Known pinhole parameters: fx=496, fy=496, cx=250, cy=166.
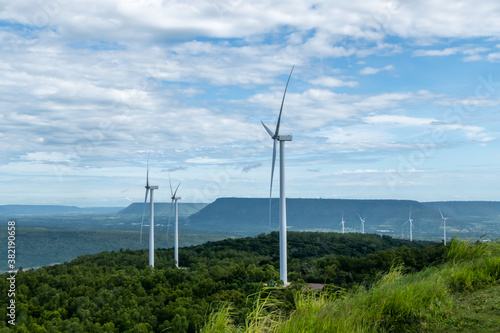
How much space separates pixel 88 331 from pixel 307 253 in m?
52.9

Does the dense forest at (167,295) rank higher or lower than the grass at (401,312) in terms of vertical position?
lower

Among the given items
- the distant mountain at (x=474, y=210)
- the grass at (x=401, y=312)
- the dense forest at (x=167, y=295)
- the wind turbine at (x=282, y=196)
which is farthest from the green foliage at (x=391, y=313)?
the distant mountain at (x=474, y=210)

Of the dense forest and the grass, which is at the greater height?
the grass

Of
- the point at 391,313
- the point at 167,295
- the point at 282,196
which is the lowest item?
the point at 167,295

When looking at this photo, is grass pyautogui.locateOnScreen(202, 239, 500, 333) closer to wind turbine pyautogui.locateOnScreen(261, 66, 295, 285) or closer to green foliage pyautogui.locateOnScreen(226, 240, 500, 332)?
green foliage pyautogui.locateOnScreen(226, 240, 500, 332)

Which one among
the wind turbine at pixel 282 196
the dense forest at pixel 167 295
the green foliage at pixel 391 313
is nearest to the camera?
the green foliage at pixel 391 313

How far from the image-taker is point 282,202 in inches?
923

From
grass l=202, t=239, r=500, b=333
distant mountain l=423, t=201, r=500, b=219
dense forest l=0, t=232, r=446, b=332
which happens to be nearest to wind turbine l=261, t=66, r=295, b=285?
dense forest l=0, t=232, r=446, b=332

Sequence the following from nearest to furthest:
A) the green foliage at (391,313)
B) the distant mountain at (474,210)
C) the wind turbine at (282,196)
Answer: the green foliage at (391,313) → the wind turbine at (282,196) → the distant mountain at (474,210)

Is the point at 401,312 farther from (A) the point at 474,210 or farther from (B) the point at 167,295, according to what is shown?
(A) the point at 474,210

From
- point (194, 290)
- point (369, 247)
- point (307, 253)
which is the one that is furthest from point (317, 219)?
point (194, 290)

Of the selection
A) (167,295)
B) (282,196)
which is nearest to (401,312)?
(167,295)

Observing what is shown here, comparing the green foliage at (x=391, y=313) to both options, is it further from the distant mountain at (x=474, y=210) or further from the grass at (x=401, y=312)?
the distant mountain at (x=474, y=210)

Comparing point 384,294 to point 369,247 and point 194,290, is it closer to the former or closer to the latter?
point 194,290
